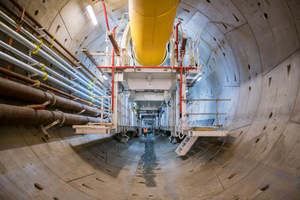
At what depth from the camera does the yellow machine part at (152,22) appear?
3.13 meters

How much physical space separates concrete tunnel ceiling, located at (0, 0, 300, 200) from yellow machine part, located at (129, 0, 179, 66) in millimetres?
1943

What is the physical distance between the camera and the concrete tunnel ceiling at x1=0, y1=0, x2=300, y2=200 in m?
2.89

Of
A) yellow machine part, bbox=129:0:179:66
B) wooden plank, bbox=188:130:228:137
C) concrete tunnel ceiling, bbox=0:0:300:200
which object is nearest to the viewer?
concrete tunnel ceiling, bbox=0:0:300:200

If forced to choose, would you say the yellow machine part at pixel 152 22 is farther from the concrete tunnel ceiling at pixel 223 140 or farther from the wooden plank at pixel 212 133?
the wooden plank at pixel 212 133

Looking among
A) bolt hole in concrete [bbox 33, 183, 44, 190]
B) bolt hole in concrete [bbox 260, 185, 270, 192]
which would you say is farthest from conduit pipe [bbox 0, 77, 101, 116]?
bolt hole in concrete [bbox 260, 185, 270, 192]

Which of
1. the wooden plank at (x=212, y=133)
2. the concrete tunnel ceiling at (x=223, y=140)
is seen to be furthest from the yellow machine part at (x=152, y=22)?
the wooden plank at (x=212, y=133)

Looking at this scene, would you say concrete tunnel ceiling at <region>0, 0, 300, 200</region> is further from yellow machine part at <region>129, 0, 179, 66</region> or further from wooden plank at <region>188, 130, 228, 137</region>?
yellow machine part at <region>129, 0, 179, 66</region>

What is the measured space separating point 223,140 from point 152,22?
4.08m

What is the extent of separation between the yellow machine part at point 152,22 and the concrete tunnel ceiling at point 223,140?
194 centimetres

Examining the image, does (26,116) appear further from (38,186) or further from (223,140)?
(223,140)

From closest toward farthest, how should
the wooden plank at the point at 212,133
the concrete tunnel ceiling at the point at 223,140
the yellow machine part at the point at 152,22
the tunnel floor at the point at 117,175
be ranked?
the tunnel floor at the point at 117,175 → the concrete tunnel ceiling at the point at 223,140 → the yellow machine part at the point at 152,22 → the wooden plank at the point at 212,133

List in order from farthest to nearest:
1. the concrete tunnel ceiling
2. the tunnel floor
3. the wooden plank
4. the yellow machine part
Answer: the wooden plank → the yellow machine part → the concrete tunnel ceiling → the tunnel floor

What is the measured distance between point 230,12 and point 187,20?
262 centimetres

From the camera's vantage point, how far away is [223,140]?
18.0 feet
